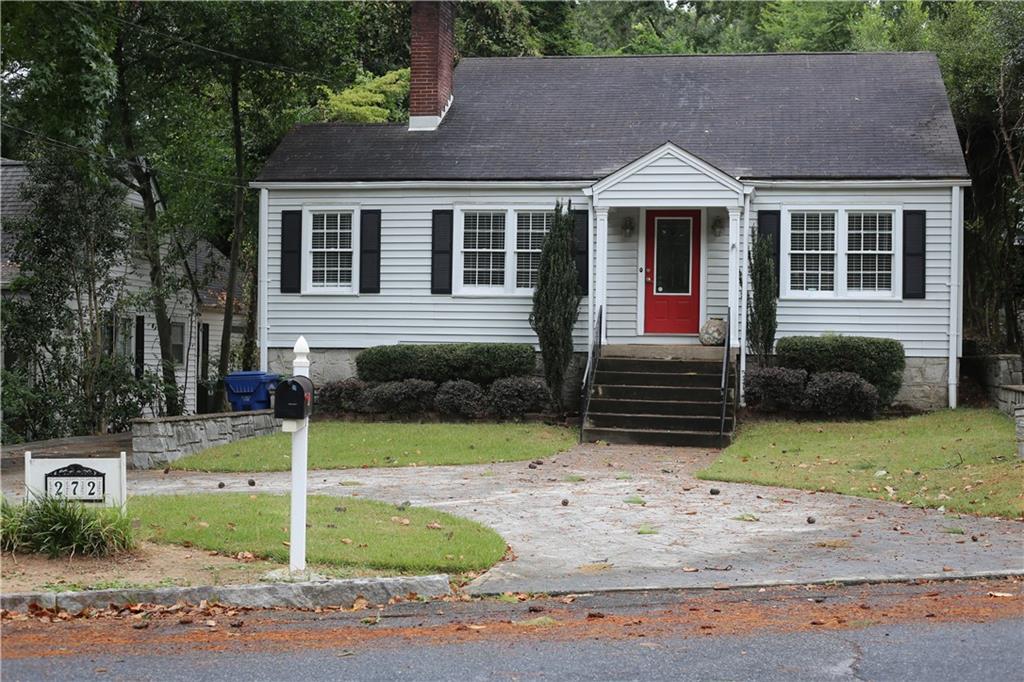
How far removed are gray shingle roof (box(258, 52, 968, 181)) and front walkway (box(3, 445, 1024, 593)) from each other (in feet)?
24.1

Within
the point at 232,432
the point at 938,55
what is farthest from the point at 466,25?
the point at 232,432

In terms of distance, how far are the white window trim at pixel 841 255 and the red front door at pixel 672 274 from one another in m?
1.48

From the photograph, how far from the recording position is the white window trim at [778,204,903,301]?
A: 19484mm

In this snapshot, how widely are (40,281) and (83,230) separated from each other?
108cm

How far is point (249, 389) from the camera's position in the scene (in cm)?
1948

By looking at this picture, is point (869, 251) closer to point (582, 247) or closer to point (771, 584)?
point (582, 247)

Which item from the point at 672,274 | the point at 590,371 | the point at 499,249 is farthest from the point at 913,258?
the point at 499,249

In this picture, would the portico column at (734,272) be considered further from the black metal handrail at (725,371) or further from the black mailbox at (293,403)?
the black mailbox at (293,403)

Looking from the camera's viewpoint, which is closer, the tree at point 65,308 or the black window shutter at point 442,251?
the tree at point 65,308

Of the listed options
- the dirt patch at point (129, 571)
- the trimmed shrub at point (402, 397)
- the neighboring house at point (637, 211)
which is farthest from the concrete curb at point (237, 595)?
the trimmed shrub at point (402, 397)

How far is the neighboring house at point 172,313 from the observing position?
71.8 ft

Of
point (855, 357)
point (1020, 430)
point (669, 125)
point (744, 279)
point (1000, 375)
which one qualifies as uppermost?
point (669, 125)

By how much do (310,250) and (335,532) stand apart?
12323mm

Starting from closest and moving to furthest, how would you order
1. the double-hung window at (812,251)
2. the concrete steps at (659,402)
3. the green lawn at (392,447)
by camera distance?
the green lawn at (392,447) → the concrete steps at (659,402) → the double-hung window at (812,251)
